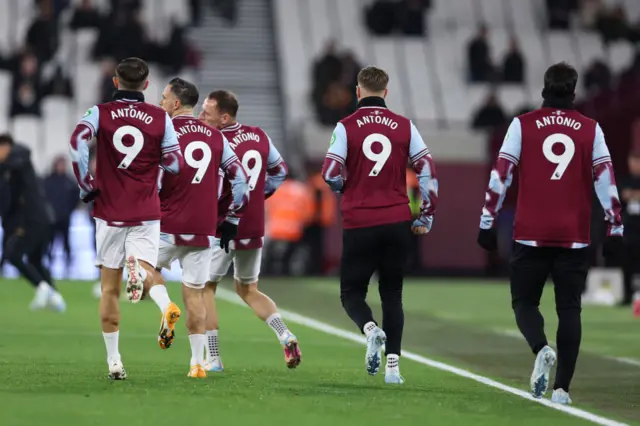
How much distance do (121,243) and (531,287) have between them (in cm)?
269

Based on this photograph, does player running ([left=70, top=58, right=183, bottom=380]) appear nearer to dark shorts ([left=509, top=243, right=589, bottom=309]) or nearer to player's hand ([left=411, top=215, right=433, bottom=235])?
player's hand ([left=411, top=215, right=433, bottom=235])

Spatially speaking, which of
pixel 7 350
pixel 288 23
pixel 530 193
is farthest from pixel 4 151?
pixel 288 23

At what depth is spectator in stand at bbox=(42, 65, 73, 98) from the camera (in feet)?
105

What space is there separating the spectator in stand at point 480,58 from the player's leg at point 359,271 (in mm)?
24447

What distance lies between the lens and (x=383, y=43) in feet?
119

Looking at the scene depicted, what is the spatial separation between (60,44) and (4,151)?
55.2ft

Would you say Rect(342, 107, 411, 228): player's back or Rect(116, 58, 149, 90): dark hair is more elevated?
Rect(116, 58, 149, 90): dark hair

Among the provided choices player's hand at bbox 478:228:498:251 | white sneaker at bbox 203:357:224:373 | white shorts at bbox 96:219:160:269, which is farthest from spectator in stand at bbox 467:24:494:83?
player's hand at bbox 478:228:498:251

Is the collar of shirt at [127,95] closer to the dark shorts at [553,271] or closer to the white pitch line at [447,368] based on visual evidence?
the dark shorts at [553,271]

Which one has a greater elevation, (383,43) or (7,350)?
(383,43)

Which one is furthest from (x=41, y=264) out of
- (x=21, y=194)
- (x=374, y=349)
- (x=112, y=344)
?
(x=374, y=349)

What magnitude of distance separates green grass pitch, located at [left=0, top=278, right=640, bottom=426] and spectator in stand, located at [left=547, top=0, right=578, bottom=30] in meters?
19.5

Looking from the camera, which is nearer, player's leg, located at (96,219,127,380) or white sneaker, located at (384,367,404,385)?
player's leg, located at (96,219,127,380)

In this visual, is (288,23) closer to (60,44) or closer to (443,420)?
(60,44)
